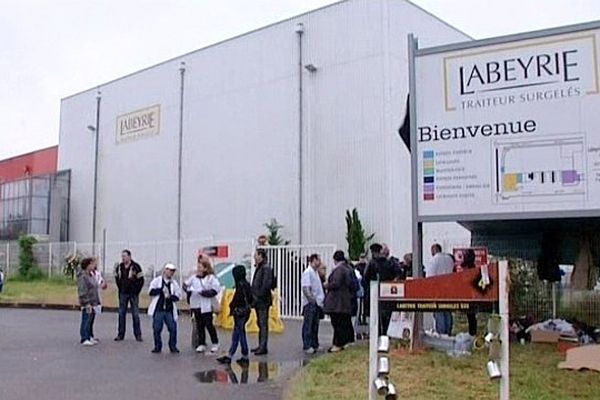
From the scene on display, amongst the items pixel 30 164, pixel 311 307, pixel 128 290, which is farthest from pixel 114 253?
pixel 311 307

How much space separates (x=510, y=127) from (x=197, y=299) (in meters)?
5.99

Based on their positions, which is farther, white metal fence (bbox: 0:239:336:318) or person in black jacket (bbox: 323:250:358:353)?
white metal fence (bbox: 0:239:336:318)

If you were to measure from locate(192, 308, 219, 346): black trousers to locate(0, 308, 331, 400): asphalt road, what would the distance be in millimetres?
324

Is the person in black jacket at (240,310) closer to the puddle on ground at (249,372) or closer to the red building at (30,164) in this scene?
the puddle on ground at (249,372)

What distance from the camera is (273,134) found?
32.9 meters

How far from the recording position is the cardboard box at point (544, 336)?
A: 1377cm

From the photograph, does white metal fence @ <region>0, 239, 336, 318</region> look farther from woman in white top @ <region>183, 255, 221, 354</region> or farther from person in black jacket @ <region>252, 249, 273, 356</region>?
person in black jacket @ <region>252, 249, 273, 356</region>

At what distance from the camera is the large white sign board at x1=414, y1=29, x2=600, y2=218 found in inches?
485

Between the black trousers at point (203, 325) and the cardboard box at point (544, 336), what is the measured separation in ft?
18.5

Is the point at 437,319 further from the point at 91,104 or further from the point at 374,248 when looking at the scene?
the point at 91,104

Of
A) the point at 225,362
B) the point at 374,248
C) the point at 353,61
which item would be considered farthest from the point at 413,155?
the point at 353,61

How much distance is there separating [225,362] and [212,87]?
2533 centimetres

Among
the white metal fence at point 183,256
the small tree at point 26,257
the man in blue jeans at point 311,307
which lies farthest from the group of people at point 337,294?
→ the small tree at point 26,257

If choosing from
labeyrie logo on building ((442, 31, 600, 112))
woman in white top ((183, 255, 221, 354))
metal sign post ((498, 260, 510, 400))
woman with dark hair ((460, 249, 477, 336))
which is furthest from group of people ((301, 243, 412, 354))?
metal sign post ((498, 260, 510, 400))
